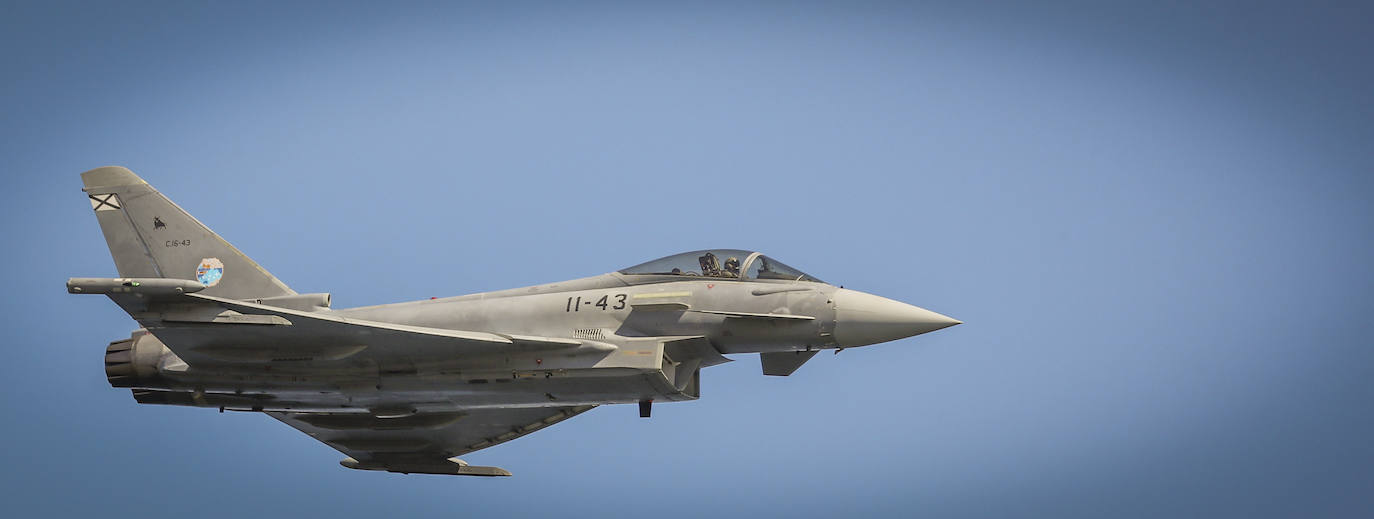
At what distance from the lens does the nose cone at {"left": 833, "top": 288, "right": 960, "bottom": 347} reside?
47.6 feet

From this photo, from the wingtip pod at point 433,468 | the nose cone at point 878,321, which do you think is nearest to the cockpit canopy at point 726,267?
the nose cone at point 878,321

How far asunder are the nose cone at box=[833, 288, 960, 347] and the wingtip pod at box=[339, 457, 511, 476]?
6082mm

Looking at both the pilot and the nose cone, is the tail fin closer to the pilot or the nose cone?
the pilot

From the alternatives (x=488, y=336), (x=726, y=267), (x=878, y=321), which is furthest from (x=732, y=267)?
(x=488, y=336)

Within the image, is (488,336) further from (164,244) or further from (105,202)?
(105,202)

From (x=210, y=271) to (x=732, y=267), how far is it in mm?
6509

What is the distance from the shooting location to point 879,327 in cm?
1451

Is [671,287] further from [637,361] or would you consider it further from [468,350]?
[468,350]

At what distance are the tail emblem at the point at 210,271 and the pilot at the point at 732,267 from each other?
6.32 m

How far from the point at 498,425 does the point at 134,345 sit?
5.01m

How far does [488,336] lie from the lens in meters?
14.8

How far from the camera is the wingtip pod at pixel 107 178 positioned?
16844mm

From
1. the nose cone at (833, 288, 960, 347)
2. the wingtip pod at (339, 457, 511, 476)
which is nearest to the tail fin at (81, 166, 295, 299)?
the wingtip pod at (339, 457, 511, 476)

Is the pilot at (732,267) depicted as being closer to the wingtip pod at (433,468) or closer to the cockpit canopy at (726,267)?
the cockpit canopy at (726,267)
